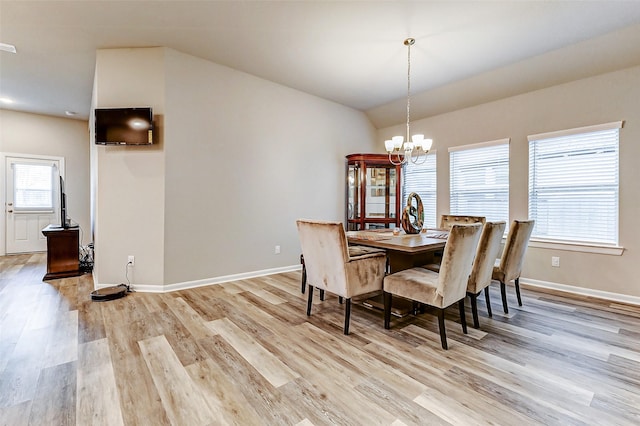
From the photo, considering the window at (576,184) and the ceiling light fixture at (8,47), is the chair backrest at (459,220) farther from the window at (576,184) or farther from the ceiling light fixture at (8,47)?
the ceiling light fixture at (8,47)

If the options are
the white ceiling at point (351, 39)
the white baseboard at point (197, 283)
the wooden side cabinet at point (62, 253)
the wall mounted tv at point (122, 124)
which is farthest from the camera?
the wooden side cabinet at point (62, 253)

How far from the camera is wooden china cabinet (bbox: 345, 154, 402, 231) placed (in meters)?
5.00

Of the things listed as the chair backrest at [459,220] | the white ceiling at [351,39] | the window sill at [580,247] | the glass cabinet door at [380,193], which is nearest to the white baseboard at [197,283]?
the glass cabinet door at [380,193]

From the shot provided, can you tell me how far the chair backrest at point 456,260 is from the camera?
2023 mm

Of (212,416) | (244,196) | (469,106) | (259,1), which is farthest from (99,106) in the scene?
(469,106)

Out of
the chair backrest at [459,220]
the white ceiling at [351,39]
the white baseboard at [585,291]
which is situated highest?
the white ceiling at [351,39]

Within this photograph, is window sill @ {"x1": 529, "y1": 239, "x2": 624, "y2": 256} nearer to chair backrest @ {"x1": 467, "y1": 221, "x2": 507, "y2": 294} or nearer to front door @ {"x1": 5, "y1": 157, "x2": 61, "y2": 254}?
chair backrest @ {"x1": 467, "y1": 221, "x2": 507, "y2": 294}

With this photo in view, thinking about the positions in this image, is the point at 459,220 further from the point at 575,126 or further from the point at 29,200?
the point at 29,200

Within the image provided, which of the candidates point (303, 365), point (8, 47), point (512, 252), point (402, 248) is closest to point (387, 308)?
point (402, 248)

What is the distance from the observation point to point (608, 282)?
127 inches

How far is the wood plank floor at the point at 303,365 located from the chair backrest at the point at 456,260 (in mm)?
424

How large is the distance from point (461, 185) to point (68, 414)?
494cm

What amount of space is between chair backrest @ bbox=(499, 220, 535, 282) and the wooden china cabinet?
2344 millimetres

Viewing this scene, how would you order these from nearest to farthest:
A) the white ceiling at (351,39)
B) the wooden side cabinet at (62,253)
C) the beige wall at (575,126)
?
the white ceiling at (351,39)
the beige wall at (575,126)
the wooden side cabinet at (62,253)
